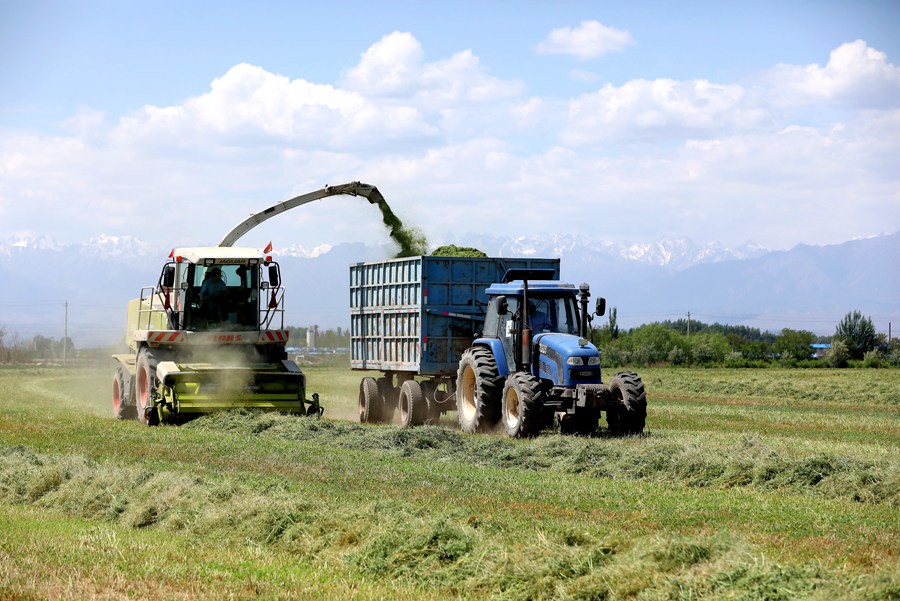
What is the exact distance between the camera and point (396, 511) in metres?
10.5

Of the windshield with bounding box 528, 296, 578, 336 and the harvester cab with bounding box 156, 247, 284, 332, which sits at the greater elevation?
the harvester cab with bounding box 156, 247, 284, 332

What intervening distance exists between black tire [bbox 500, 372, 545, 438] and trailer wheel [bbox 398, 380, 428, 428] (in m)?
3.38

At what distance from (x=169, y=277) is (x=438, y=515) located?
14.8m

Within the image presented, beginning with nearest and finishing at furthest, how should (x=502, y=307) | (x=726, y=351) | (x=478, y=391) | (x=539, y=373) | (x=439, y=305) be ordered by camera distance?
1. (x=502, y=307)
2. (x=539, y=373)
3. (x=478, y=391)
4. (x=439, y=305)
5. (x=726, y=351)

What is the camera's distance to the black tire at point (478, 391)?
1978 centimetres

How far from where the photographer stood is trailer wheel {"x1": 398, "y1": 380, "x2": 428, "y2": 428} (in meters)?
22.1

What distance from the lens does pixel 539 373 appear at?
19531 millimetres

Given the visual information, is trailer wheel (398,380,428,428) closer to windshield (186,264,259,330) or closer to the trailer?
the trailer

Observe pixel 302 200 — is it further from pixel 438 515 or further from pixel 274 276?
pixel 438 515

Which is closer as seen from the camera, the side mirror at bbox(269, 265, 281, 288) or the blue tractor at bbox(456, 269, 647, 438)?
the blue tractor at bbox(456, 269, 647, 438)

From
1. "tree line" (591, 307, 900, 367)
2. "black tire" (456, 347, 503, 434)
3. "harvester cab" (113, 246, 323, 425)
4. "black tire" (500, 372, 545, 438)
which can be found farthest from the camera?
"tree line" (591, 307, 900, 367)

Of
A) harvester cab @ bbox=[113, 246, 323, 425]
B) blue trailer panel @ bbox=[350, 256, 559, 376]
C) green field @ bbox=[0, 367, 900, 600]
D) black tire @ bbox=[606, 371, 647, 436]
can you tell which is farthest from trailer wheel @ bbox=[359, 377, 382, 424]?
black tire @ bbox=[606, 371, 647, 436]

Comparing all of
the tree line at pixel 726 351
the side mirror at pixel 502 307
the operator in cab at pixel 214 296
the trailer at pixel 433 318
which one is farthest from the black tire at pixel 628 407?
the tree line at pixel 726 351

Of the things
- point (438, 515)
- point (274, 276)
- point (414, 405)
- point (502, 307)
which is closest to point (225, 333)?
point (274, 276)
